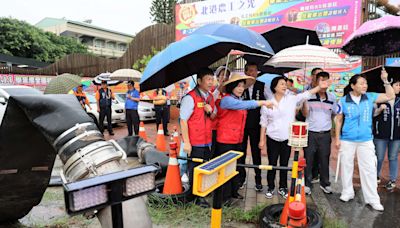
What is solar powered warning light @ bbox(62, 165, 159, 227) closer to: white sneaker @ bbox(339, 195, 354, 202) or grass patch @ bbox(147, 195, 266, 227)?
grass patch @ bbox(147, 195, 266, 227)

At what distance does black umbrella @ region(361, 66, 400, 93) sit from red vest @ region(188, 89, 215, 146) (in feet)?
9.11

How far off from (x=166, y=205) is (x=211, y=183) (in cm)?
200

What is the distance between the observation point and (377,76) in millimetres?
4875

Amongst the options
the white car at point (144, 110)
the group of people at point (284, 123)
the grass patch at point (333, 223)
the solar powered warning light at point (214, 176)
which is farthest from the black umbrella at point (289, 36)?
the white car at point (144, 110)

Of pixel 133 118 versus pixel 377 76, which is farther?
pixel 133 118

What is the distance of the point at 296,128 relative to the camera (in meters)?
3.06

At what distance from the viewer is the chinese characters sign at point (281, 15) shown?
33.9 feet

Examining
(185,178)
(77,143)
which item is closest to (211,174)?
(77,143)

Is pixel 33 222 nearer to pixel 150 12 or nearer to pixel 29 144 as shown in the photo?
pixel 29 144

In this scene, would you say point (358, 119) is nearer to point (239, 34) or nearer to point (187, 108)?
point (239, 34)

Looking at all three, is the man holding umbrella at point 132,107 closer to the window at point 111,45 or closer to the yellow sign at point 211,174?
the yellow sign at point 211,174

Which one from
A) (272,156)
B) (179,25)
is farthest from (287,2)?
(272,156)

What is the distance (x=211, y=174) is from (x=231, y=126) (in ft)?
6.72

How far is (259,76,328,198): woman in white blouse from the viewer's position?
412 cm
